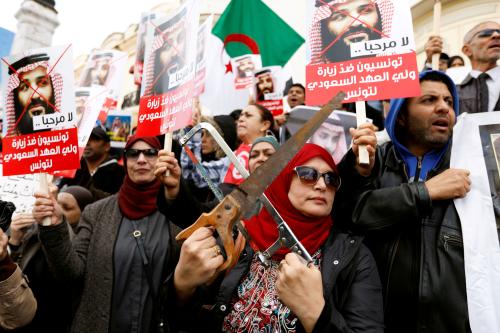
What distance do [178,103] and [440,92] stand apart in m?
1.51

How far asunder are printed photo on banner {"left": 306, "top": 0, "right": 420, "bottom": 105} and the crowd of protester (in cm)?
25

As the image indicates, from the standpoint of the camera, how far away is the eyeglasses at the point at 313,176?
6.39ft

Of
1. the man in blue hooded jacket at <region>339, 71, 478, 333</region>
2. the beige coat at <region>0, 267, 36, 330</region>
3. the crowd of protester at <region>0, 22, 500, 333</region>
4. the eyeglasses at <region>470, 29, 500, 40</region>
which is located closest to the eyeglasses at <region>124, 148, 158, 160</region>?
the crowd of protester at <region>0, 22, 500, 333</region>

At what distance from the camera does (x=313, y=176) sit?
1.95 metres

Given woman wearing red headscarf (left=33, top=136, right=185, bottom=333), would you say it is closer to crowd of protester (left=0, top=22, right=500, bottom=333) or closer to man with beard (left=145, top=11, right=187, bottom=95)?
crowd of protester (left=0, top=22, right=500, bottom=333)

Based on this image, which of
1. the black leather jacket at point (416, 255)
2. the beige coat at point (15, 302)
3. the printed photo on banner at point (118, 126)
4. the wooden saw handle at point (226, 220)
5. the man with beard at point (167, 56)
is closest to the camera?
the wooden saw handle at point (226, 220)

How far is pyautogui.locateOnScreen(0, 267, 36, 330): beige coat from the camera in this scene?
206 cm

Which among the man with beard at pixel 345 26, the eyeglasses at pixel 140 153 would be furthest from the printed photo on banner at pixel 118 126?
the man with beard at pixel 345 26

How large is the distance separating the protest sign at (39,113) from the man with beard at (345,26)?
162 centimetres

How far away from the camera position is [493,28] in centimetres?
361

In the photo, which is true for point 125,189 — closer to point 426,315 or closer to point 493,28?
point 426,315

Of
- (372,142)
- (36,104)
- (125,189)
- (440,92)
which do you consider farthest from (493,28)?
(36,104)

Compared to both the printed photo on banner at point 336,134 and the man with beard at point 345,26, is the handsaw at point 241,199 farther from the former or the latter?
the printed photo on banner at point 336,134

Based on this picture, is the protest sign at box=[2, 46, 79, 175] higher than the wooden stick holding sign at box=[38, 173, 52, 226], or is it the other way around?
the protest sign at box=[2, 46, 79, 175]
